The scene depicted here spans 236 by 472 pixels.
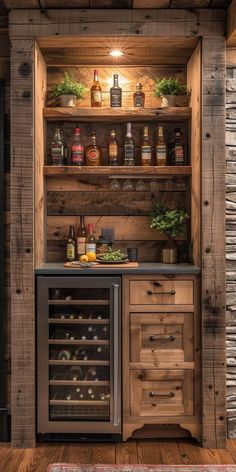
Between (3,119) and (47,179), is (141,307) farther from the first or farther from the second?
(3,119)

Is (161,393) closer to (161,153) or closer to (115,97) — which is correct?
(161,153)

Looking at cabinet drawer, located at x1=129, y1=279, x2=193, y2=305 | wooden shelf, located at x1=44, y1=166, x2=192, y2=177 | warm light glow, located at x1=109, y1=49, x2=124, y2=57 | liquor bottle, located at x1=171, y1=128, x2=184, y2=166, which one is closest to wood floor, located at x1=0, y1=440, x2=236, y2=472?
cabinet drawer, located at x1=129, y1=279, x2=193, y2=305

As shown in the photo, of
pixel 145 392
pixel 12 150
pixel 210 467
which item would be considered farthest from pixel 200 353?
pixel 12 150

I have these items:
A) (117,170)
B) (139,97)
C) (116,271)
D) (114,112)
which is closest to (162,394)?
(116,271)

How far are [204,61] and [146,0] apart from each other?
1.63 ft

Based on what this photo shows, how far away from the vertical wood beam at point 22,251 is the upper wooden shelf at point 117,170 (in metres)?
0.28

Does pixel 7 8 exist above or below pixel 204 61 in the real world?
above

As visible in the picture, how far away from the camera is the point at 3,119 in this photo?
11.4ft

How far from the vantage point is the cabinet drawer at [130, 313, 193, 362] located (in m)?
3.22

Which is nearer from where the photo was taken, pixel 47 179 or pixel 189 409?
pixel 189 409

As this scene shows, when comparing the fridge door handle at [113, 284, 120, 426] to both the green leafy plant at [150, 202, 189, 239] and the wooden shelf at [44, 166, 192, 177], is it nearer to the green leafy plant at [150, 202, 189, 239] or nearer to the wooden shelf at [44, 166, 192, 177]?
the green leafy plant at [150, 202, 189, 239]

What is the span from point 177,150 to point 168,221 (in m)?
0.48

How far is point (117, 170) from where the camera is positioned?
3.44m

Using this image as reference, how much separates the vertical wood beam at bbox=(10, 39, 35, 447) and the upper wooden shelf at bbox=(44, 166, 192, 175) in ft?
0.93
